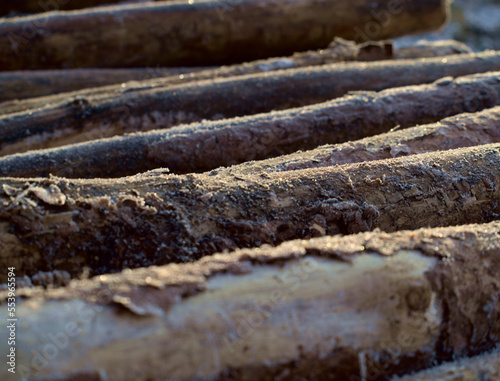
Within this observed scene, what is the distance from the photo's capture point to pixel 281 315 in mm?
1031

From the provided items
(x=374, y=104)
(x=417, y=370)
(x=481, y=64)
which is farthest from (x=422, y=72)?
(x=417, y=370)

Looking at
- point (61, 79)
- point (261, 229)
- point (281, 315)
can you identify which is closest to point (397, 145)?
point (261, 229)

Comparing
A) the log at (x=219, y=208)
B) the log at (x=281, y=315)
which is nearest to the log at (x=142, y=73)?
the log at (x=219, y=208)

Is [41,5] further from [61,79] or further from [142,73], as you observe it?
[142,73]

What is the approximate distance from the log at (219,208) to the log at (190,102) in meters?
0.86

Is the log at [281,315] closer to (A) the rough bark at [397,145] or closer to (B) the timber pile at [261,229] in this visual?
(B) the timber pile at [261,229]

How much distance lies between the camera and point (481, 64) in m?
2.68

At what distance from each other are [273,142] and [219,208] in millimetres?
707

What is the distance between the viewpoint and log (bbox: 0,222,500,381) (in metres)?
0.95

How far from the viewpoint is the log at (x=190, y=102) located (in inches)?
88.3

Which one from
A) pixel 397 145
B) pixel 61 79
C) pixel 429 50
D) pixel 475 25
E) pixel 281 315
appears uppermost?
pixel 475 25

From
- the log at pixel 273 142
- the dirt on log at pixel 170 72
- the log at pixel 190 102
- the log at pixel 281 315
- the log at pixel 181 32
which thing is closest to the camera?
the log at pixel 281 315

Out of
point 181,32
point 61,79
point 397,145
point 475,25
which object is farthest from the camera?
point 475,25

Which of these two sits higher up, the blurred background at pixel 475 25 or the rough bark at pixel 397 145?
the blurred background at pixel 475 25
